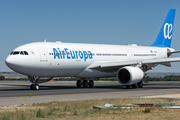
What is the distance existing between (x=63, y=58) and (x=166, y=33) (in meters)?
20.5

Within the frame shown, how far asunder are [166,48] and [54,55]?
20.4 m

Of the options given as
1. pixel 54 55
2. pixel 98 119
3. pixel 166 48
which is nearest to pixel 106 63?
pixel 54 55

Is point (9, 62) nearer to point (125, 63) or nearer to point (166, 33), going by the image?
point (125, 63)

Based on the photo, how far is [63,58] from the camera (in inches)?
992

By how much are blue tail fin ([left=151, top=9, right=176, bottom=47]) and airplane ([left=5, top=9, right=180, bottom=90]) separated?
17.5ft

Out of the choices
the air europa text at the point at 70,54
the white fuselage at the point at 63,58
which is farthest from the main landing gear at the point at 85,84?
the air europa text at the point at 70,54

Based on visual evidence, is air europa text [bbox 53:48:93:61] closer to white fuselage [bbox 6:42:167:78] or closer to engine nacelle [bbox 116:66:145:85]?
white fuselage [bbox 6:42:167:78]

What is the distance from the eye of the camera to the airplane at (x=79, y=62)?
76.3 ft

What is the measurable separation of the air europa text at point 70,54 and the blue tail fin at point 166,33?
49.4ft

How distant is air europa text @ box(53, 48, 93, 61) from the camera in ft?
81.9

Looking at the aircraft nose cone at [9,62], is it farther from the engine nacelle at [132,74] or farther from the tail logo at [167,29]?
the tail logo at [167,29]

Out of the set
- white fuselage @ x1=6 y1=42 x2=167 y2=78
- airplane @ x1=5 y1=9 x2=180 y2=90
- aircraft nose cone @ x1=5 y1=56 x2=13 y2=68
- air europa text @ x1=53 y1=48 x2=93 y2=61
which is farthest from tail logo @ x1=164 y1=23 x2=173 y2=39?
aircraft nose cone @ x1=5 y1=56 x2=13 y2=68

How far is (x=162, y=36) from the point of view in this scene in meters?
39.6

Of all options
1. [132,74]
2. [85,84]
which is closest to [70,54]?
[85,84]
